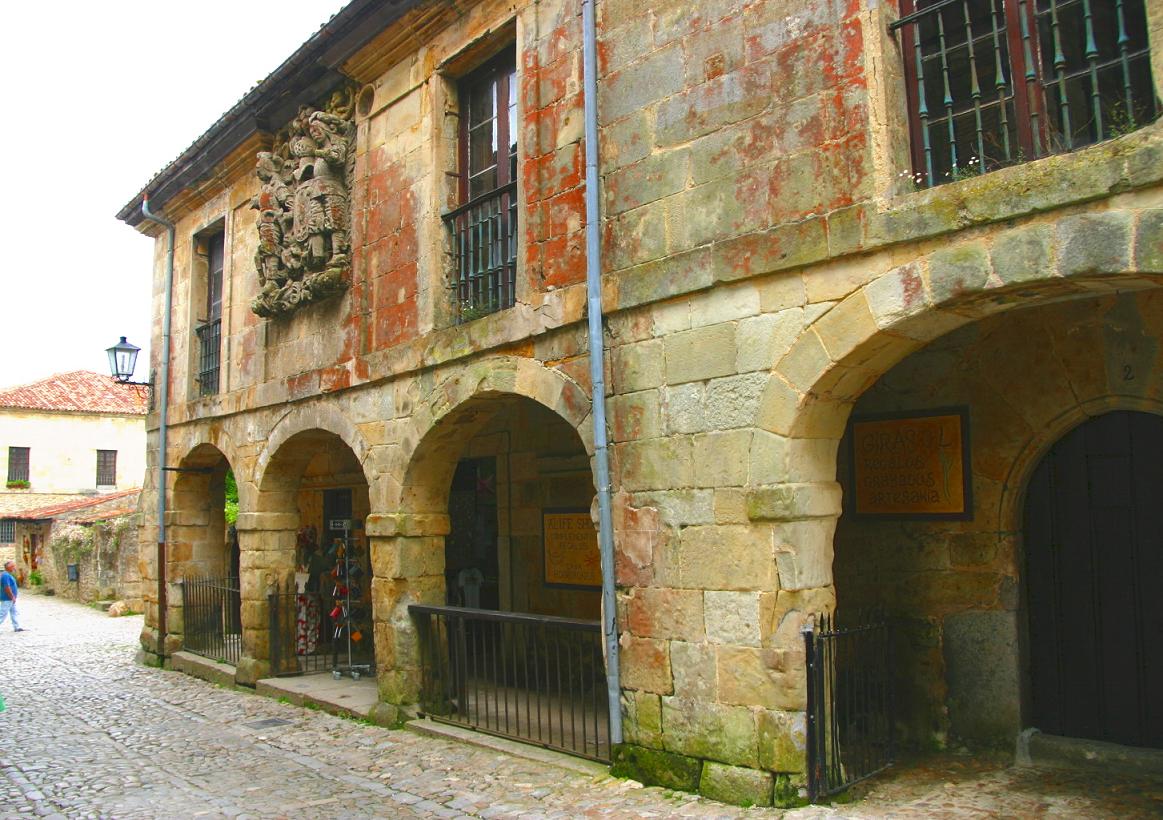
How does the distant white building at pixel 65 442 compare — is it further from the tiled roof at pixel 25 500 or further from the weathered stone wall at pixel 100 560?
the weathered stone wall at pixel 100 560

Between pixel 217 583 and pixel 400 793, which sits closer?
pixel 400 793

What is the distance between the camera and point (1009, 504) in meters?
5.43

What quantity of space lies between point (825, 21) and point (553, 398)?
8.86ft

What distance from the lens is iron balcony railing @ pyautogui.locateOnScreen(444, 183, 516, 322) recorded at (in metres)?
6.96

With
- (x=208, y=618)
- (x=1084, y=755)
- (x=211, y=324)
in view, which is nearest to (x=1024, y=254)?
(x=1084, y=755)

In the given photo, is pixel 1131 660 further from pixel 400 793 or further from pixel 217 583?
pixel 217 583

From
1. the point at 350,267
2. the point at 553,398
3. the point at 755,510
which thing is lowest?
the point at 755,510

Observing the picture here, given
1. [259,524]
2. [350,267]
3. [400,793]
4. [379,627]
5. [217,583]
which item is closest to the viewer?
[400,793]

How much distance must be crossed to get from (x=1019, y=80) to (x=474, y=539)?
6777 millimetres

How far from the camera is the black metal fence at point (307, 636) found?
9516 millimetres

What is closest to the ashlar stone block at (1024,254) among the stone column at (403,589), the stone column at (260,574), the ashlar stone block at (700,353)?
the ashlar stone block at (700,353)

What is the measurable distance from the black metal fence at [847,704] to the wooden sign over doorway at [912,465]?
79 centimetres

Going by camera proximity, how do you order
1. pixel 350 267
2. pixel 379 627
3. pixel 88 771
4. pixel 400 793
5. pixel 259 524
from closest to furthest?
pixel 400 793
pixel 88 771
pixel 379 627
pixel 350 267
pixel 259 524

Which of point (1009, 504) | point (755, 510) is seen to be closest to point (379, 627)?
point (755, 510)
